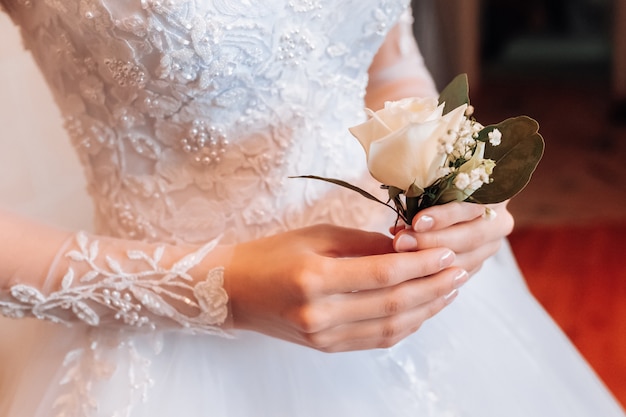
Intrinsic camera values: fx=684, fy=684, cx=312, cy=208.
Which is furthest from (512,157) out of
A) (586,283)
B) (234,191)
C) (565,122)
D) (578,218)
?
(565,122)

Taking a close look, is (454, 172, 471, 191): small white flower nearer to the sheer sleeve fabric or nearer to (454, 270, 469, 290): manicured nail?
(454, 270, 469, 290): manicured nail

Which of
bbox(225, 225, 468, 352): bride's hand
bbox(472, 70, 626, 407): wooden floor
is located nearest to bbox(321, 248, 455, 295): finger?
bbox(225, 225, 468, 352): bride's hand

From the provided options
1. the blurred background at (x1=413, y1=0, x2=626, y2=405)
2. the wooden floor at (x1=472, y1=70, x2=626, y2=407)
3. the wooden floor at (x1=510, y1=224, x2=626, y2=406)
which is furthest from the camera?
the blurred background at (x1=413, y1=0, x2=626, y2=405)

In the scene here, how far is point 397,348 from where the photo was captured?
0.76m

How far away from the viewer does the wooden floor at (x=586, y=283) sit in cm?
200

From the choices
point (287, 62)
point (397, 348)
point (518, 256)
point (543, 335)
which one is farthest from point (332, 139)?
point (518, 256)

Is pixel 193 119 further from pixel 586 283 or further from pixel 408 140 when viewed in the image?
pixel 586 283

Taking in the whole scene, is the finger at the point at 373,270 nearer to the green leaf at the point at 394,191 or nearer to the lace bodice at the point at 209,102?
the green leaf at the point at 394,191

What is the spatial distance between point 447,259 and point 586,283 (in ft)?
6.32

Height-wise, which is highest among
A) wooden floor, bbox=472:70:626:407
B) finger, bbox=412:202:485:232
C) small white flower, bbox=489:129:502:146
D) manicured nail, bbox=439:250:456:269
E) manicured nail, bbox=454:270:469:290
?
small white flower, bbox=489:129:502:146

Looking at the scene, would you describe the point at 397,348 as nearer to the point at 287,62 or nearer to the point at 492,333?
the point at 492,333

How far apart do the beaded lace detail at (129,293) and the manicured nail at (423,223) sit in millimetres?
201

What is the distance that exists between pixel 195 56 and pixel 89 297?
0.26m

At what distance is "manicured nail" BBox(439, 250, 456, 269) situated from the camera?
23.4 inches
